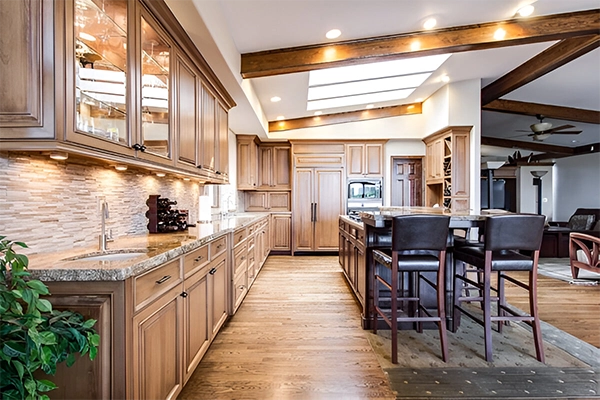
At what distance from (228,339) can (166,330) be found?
4.01ft

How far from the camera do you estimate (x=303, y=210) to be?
6.56 m

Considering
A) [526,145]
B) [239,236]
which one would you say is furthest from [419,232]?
[526,145]

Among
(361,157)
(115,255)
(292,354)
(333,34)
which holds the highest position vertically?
(333,34)

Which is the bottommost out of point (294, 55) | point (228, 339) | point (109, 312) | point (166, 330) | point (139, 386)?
point (228, 339)

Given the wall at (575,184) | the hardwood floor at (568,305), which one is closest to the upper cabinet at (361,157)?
the hardwood floor at (568,305)

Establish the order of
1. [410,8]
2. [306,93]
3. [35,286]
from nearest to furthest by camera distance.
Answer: [35,286]
[410,8]
[306,93]

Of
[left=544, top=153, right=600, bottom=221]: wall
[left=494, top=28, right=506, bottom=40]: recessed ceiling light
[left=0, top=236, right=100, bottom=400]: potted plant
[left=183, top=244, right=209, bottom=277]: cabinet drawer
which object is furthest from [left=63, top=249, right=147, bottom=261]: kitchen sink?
[left=544, top=153, right=600, bottom=221]: wall

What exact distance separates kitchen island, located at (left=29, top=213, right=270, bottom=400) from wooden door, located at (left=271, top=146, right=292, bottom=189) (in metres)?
4.63

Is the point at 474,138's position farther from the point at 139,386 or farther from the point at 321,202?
the point at 139,386

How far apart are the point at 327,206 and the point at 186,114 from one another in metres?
4.35

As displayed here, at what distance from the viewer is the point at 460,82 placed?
5.21 meters

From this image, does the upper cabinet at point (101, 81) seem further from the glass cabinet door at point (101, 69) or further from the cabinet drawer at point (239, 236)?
the cabinet drawer at point (239, 236)

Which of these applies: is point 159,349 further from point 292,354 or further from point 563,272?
point 563,272

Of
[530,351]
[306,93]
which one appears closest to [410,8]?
[306,93]
